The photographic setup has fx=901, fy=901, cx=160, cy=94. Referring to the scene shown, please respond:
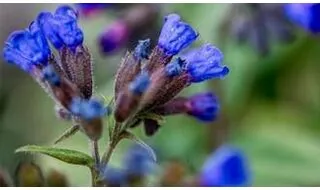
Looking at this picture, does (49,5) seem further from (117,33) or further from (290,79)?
(290,79)

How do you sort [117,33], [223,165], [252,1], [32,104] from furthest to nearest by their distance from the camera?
[32,104] < [117,33] < [252,1] < [223,165]

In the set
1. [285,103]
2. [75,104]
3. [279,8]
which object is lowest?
[75,104]

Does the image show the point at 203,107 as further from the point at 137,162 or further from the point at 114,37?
the point at 114,37

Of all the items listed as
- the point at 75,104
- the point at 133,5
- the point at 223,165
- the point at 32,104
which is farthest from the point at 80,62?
the point at 32,104

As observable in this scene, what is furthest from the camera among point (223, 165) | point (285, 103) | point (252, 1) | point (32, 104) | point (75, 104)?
point (32, 104)

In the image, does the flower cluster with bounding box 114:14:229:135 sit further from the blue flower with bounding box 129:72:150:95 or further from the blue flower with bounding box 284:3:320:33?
the blue flower with bounding box 284:3:320:33

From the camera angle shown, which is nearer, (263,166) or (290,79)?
(263,166)

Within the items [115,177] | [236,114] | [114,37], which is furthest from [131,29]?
[115,177]
